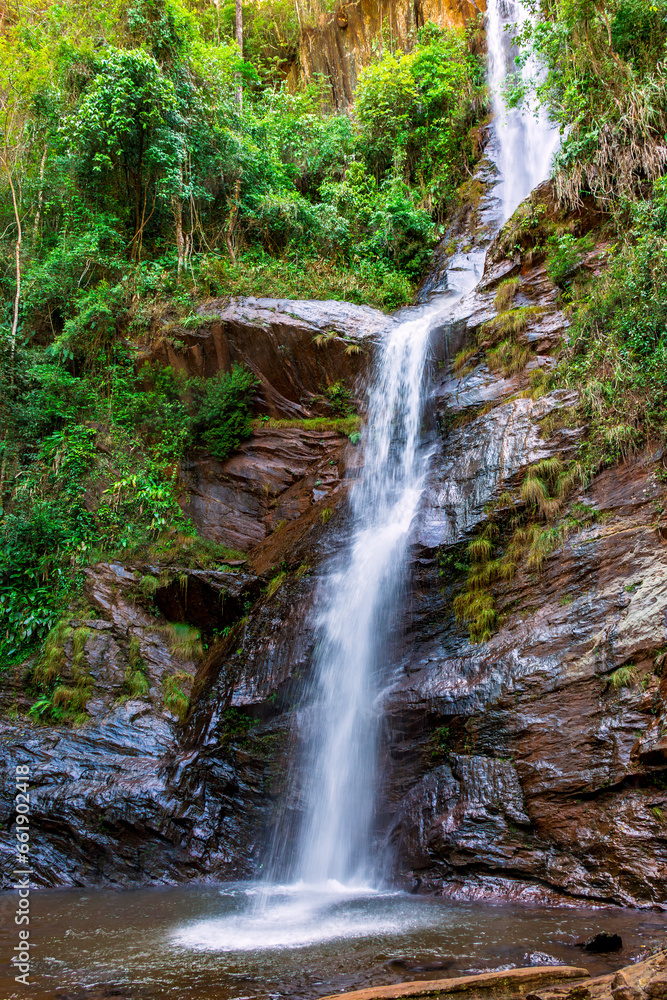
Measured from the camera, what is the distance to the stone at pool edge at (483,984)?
10.0 feet

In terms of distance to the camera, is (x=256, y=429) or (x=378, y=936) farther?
(x=256, y=429)

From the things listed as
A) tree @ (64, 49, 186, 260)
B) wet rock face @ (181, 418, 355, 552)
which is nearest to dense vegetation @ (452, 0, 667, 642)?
wet rock face @ (181, 418, 355, 552)

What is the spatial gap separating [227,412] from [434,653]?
7.03 metres

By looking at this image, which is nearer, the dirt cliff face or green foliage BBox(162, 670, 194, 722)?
green foliage BBox(162, 670, 194, 722)

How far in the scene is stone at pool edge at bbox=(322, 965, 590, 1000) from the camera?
10.0ft

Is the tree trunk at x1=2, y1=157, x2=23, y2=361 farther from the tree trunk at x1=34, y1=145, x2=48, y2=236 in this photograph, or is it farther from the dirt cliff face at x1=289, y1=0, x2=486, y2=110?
the dirt cliff face at x1=289, y1=0, x2=486, y2=110

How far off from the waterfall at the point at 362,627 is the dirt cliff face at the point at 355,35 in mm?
14122

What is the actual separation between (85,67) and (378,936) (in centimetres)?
1797

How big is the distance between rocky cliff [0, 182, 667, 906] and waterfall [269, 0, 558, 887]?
307 mm

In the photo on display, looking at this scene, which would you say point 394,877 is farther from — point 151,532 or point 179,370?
point 179,370

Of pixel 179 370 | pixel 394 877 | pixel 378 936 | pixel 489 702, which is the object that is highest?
pixel 179 370

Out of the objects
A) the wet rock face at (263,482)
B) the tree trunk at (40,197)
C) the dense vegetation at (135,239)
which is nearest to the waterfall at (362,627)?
the wet rock face at (263,482)

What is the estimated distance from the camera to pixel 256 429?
40.7 feet

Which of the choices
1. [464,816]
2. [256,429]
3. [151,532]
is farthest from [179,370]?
[464,816]
